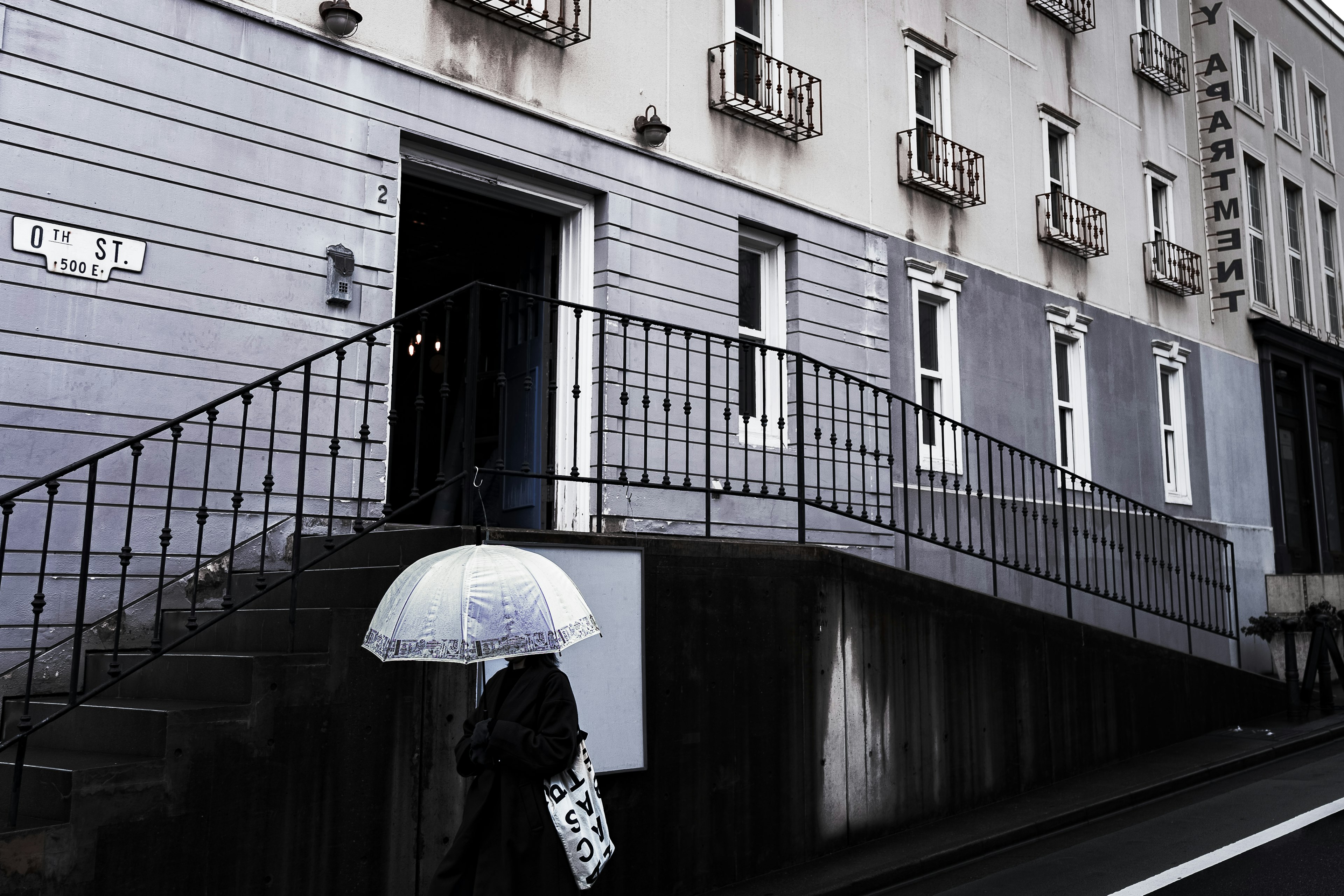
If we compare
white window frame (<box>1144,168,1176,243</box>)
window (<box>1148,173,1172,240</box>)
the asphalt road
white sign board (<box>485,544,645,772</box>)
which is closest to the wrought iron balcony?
white sign board (<box>485,544,645,772</box>)

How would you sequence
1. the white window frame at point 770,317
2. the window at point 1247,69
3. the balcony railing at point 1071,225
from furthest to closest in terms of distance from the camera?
1. the window at point 1247,69
2. the balcony railing at point 1071,225
3. the white window frame at point 770,317

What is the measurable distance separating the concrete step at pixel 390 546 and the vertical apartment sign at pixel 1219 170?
1592 centimetres

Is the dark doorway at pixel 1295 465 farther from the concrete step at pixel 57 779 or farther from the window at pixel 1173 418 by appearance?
the concrete step at pixel 57 779

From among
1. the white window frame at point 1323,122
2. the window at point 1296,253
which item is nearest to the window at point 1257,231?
the window at point 1296,253

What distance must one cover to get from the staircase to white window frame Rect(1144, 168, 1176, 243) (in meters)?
14.7

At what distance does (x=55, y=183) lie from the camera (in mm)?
6887

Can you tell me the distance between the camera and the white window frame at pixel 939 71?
13.4 metres

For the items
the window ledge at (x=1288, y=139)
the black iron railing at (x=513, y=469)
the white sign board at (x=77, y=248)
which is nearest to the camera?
the black iron railing at (x=513, y=469)

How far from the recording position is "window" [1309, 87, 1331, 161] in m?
22.6

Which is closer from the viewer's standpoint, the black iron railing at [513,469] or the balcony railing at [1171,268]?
the black iron railing at [513,469]

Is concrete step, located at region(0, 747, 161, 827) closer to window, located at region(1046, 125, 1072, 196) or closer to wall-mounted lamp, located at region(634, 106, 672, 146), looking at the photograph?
wall-mounted lamp, located at region(634, 106, 672, 146)

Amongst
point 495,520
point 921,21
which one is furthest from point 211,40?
point 921,21

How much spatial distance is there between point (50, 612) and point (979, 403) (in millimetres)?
10163

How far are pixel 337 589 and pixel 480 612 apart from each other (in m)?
2.11
